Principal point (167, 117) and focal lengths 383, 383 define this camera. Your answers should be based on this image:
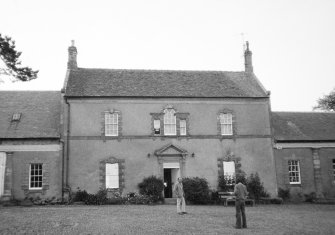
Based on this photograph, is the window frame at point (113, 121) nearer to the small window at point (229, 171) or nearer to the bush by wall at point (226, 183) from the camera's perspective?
the bush by wall at point (226, 183)

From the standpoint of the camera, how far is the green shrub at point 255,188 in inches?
1138

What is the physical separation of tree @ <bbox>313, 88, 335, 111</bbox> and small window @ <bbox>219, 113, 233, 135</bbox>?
1115 inches

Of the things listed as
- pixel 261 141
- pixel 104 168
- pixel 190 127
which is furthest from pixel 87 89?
pixel 261 141

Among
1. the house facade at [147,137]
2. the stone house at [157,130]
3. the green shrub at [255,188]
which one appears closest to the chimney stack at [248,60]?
the house facade at [147,137]

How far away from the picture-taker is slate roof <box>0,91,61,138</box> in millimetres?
27844

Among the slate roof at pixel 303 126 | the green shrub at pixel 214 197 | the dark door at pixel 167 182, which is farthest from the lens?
the slate roof at pixel 303 126

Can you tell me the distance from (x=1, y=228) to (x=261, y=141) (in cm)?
2108

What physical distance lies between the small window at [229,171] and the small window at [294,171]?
5.09m

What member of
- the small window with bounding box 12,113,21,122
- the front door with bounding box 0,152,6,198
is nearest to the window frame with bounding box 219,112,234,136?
the small window with bounding box 12,113,21,122

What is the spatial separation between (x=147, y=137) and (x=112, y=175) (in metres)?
3.82

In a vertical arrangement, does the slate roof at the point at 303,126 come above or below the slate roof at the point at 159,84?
below

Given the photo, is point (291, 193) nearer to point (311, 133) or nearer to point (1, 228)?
point (311, 133)

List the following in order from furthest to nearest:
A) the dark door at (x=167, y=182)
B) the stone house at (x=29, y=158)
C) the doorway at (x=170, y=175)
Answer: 1. the dark door at (x=167, y=182)
2. the doorway at (x=170, y=175)
3. the stone house at (x=29, y=158)

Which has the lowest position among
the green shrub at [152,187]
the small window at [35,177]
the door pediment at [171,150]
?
the green shrub at [152,187]
